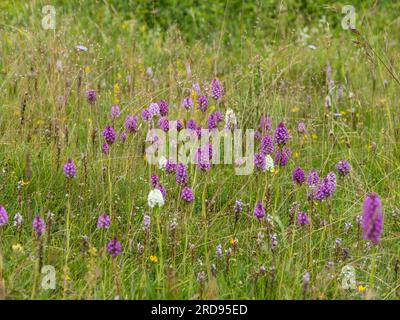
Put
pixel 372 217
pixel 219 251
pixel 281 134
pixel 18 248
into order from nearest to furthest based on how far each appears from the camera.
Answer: pixel 372 217, pixel 18 248, pixel 219 251, pixel 281 134

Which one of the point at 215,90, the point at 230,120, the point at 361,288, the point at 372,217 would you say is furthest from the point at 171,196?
the point at 372,217

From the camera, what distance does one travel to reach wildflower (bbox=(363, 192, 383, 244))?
7.48 ft

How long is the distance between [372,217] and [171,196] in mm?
1290

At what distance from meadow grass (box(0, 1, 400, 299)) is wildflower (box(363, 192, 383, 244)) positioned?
338mm

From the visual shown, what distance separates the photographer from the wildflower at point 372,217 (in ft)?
7.48

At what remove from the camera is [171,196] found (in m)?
3.39

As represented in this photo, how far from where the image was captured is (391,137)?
4.13 m

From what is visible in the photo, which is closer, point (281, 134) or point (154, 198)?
point (154, 198)

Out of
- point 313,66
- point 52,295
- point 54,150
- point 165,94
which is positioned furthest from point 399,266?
point 313,66

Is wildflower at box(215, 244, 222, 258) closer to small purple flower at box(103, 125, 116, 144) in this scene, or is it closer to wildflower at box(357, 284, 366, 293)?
wildflower at box(357, 284, 366, 293)

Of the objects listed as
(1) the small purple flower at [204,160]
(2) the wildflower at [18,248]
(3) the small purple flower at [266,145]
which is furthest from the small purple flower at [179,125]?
(2) the wildflower at [18,248]

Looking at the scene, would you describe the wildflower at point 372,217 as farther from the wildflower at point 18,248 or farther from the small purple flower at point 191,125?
the small purple flower at point 191,125

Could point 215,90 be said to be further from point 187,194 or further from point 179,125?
point 187,194

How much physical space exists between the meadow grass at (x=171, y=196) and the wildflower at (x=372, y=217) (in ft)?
1.11
